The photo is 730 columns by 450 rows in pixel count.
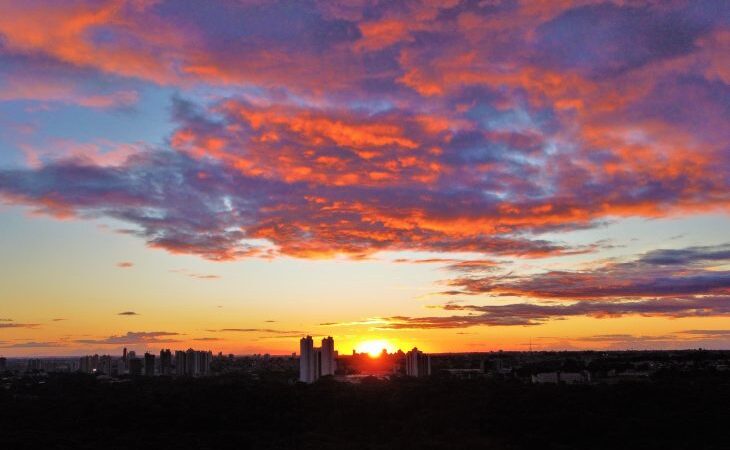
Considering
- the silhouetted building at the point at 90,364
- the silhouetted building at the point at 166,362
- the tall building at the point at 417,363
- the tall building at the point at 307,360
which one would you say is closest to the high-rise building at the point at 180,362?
the silhouetted building at the point at 166,362

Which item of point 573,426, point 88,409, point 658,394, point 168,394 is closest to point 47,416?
point 88,409

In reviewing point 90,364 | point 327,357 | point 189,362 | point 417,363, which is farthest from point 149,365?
point 417,363

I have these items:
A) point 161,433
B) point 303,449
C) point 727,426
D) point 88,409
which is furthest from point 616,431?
point 88,409

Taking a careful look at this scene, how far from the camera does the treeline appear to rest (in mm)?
39875

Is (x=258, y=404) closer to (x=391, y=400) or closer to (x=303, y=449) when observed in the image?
(x=391, y=400)

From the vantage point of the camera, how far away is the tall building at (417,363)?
108m

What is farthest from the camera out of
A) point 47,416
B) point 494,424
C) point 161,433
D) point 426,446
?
point 47,416

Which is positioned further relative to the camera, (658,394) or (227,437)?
(658,394)

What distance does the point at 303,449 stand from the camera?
39.8 meters

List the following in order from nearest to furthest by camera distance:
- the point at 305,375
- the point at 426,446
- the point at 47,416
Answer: the point at 426,446, the point at 47,416, the point at 305,375

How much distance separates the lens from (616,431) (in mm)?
39875

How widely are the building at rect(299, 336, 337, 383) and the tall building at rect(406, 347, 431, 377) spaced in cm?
1522

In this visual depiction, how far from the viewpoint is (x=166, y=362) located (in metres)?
158

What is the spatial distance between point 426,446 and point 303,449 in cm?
756
